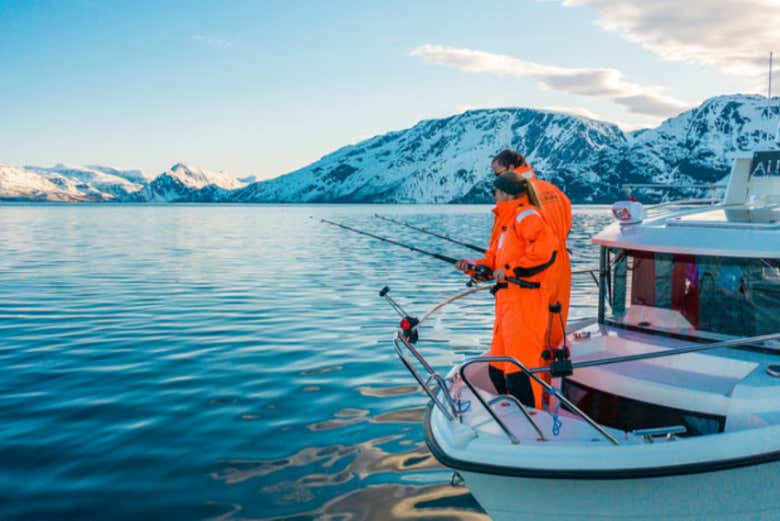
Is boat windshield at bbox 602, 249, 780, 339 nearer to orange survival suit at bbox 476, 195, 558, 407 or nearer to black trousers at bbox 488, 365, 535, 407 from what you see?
orange survival suit at bbox 476, 195, 558, 407

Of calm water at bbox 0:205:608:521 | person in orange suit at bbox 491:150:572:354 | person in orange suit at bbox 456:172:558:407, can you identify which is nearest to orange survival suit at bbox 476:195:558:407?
→ person in orange suit at bbox 456:172:558:407

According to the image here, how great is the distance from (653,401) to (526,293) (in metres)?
1.45

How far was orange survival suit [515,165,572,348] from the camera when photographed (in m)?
5.91

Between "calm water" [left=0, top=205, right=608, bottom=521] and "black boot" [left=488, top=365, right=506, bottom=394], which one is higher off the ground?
"black boot" [left=488, top=365, right=506, bottom=394]

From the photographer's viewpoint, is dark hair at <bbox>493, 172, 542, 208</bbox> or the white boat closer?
the white boat

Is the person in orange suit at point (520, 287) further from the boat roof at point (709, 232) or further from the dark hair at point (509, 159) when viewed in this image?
the boat roof at point (709, 232)

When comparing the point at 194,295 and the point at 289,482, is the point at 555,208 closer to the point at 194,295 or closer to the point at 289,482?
the point at 289,482

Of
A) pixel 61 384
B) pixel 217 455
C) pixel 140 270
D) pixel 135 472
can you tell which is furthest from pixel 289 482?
pixel 140 270

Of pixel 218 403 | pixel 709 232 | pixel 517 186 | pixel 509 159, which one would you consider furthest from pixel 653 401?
pixel 218 403

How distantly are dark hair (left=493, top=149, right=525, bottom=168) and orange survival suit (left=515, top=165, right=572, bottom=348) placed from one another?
0.19ft

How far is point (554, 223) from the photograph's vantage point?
6109 millimetres

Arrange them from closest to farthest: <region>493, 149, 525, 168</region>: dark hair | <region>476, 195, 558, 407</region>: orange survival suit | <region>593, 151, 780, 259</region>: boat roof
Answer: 1. <region>476, 195, 558, 407</region>: orange survival suit
2. <region>593, 151, 780, 259</region>: boat roof
3. <region>493, 149, 525, 168</region>: dark hair

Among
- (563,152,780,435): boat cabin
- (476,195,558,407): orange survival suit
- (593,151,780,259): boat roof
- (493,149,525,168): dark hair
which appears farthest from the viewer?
(493,149,525,168): dark hair

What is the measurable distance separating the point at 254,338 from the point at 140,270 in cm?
1294
